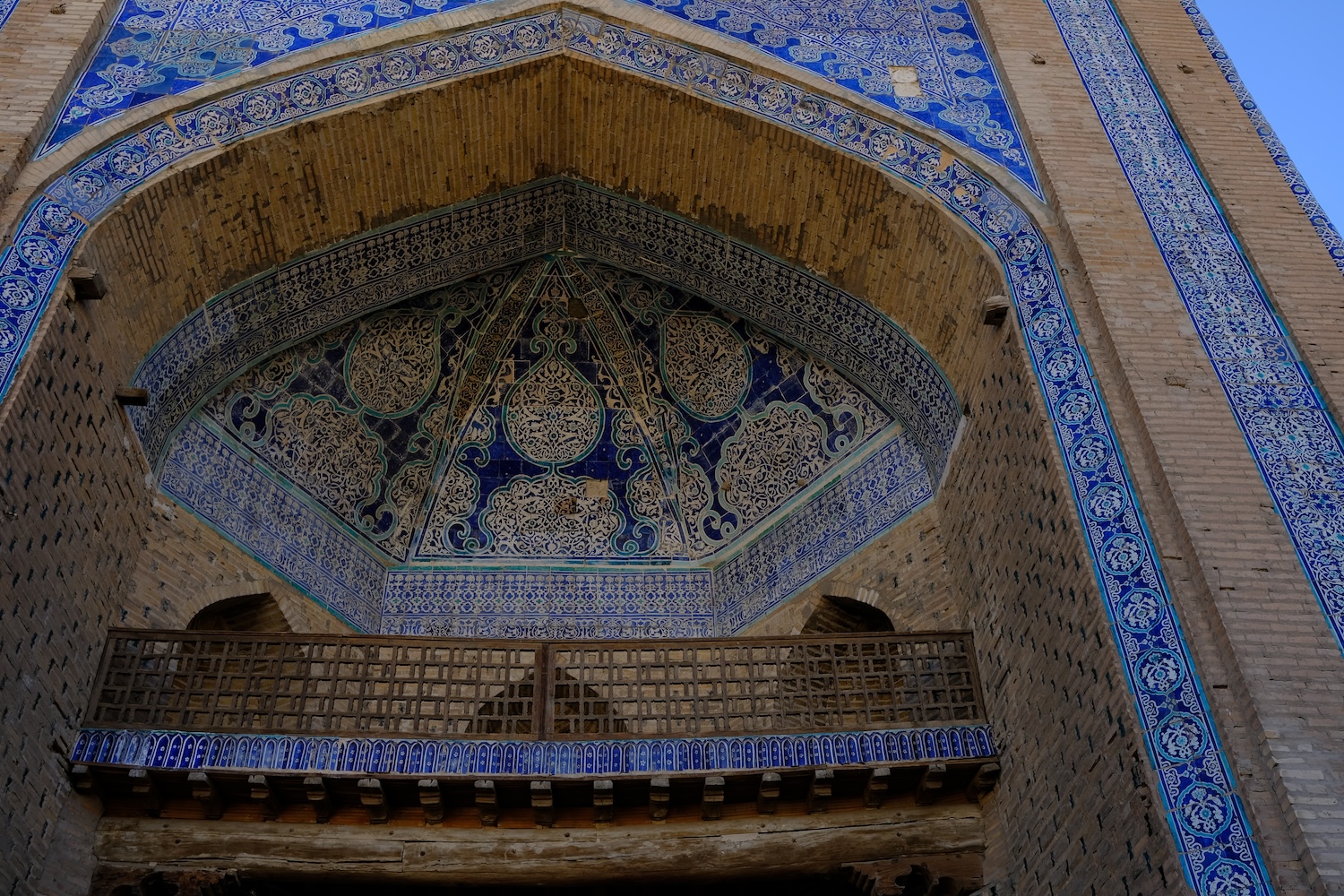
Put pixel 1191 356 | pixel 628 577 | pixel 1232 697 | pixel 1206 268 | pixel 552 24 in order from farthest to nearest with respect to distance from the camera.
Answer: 1. pixel 628 577
2. pixel 552 24
3. pixel 1206 268
4. pixel 1191 356
5. pixel 1232 697

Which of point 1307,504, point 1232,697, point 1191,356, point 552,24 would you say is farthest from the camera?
point 552,24

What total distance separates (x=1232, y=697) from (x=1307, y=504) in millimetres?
960

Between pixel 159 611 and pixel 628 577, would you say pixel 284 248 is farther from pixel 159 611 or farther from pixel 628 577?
pixel 628 577

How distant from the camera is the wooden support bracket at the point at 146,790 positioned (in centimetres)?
539

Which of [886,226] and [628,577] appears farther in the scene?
[628,577]

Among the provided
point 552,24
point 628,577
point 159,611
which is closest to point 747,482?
point 628,577

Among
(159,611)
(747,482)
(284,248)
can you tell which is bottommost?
(159,611)

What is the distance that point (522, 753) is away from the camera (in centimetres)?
559

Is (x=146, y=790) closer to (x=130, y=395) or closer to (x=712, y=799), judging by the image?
(x=130, y=395)

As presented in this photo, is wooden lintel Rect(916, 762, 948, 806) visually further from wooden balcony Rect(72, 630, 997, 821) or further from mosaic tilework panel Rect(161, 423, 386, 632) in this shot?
mosaic tilework panel Rect(161, 423, 386, 632)

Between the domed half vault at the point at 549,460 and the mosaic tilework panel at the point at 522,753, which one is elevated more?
the domed half vault at the point at 549,460

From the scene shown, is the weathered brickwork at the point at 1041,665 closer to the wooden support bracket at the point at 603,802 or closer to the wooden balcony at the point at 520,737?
the wooden balcony at the point at 520,737

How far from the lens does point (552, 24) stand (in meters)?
7.29

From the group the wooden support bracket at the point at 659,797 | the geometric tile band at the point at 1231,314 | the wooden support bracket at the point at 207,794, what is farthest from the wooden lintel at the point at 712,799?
the geometric tile band at the point at 1231,314
